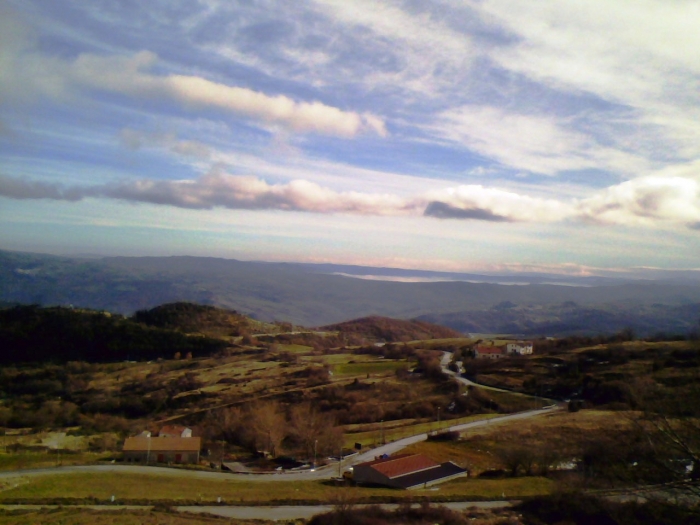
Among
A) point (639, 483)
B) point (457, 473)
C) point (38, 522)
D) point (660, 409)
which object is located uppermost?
point (660, 409)

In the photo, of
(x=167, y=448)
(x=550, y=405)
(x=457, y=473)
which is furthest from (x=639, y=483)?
(x=550, y=405)

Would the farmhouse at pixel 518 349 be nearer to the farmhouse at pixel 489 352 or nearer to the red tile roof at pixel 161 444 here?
the farmhouse at pixel 489 352

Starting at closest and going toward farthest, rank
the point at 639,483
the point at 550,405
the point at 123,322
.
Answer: the point at 639,483 < the point at 550,405 < the point at 123,322

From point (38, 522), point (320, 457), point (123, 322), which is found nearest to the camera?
point (38, 522)

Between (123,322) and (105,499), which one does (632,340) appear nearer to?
(105,499)

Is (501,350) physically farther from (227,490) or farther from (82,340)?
(82,340)

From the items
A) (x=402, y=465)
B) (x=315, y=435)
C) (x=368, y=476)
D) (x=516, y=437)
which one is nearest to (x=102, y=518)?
(x=368, y=476)

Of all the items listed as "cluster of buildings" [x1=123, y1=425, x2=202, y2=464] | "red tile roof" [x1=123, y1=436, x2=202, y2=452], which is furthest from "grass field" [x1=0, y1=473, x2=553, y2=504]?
"red tile roof" [x1=123, y1=436, x2=202, y2=452]
